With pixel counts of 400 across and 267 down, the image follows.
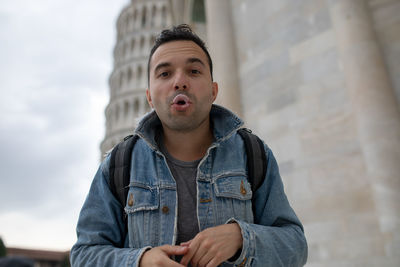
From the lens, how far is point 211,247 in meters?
1.17

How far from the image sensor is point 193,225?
1407 millimetres

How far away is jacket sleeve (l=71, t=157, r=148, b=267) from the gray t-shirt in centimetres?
24

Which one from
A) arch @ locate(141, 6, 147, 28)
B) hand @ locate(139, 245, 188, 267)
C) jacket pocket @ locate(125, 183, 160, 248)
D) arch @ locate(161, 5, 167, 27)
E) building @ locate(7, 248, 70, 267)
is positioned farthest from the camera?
arch @ locate(141, 6, 147, 28)

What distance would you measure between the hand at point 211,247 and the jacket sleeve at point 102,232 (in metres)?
0.20

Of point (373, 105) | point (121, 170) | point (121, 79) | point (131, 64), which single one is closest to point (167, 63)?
point (121, 170)

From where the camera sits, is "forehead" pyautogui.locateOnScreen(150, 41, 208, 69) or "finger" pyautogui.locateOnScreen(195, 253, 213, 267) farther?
"forehead" pyautogui.locateOnScreen(150, 41, 208, 69)

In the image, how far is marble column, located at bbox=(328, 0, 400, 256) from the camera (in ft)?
12.1

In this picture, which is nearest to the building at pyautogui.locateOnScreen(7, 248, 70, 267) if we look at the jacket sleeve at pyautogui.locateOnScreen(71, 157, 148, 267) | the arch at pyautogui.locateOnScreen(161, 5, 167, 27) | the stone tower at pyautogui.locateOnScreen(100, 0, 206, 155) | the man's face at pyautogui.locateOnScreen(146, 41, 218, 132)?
the jacket sleeve at pyautogui.locateOnScreen(71, 157, 148, 267)

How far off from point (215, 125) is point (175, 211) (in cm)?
50

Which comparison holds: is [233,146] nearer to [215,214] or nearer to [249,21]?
[215,214]

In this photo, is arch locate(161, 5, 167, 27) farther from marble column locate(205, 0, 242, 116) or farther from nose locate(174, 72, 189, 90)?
nose locate(174, 72, 189, 90)

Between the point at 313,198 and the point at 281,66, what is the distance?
2.28 meters

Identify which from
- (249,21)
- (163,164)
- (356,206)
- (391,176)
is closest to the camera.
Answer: (163,164)

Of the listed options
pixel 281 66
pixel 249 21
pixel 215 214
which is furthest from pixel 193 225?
pixel 249 21
